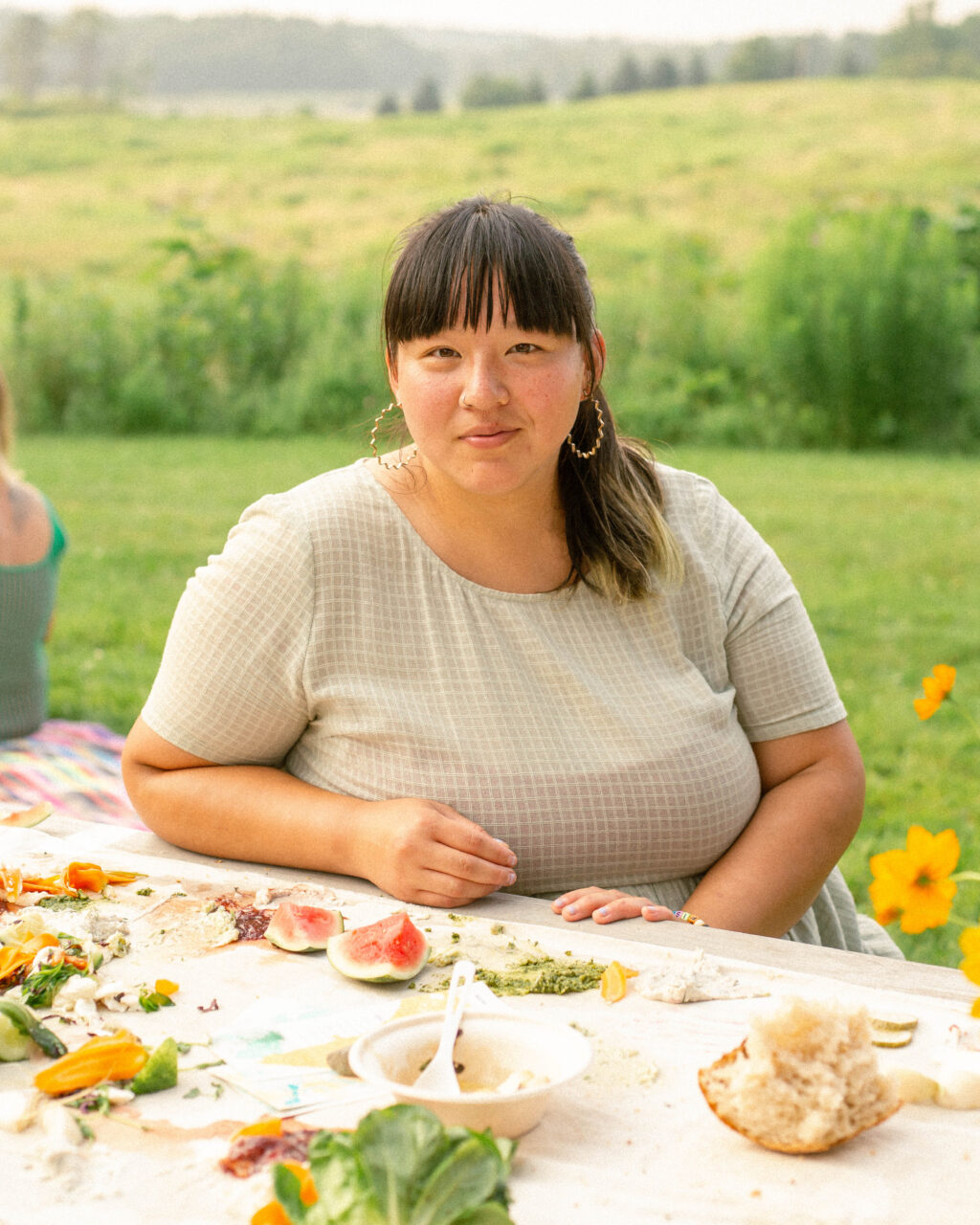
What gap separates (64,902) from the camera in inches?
71.2

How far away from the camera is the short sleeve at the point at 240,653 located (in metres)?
2.06

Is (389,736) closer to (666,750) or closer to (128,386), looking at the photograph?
(666,750)

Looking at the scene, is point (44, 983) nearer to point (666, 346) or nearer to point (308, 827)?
point (308, 827)

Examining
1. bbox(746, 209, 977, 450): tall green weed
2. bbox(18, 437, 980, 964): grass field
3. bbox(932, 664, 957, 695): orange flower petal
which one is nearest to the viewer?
bbox(932, 664, 957, 695): orange flower petal

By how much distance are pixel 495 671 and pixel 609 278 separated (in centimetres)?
1341

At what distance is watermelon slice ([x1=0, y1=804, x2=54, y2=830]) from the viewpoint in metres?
2.11

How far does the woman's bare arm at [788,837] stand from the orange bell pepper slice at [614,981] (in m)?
0.49

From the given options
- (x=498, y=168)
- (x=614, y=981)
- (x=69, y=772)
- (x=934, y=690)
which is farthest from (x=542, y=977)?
(x=498, y=168)

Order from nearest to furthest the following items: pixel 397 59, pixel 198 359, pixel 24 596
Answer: pixel 24 596 < pixel 198 359 < pixel 397 59

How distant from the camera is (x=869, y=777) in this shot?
4.89 m

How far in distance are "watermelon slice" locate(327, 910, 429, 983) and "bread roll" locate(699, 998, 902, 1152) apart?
1.36ft

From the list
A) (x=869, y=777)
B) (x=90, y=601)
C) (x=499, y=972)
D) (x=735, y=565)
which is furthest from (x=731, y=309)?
(x=499, y=972)

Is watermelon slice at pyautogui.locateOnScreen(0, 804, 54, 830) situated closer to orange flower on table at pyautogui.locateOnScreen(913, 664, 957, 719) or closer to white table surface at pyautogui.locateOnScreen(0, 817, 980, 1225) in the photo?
white table surface at pyautogui.locateOnScreen(0, 817, 980, 1225)

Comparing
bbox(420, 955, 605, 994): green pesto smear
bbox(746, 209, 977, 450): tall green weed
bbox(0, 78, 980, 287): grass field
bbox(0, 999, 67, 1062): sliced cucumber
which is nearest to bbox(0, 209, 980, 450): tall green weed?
bbox(746, 209, 977, 450): tall green weed
